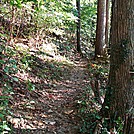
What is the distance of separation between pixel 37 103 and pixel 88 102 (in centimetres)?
132

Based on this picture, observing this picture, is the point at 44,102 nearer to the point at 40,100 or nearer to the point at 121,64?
the point at 40,100

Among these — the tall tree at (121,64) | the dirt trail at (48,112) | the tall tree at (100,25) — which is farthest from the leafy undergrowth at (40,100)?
the tall tree at (100,25)

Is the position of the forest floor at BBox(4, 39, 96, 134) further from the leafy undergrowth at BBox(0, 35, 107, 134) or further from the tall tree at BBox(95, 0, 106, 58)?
the tall tree at BBox(95, 0, 106, 58)

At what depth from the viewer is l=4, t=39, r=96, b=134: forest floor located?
4968 mm

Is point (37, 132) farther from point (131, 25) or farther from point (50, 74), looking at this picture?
point (50, 74)

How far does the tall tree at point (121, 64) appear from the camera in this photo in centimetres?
512

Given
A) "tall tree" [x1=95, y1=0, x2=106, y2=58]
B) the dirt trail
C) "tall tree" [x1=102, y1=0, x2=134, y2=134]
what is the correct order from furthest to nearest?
1. "tall tree" [x1=95, y1=0, x2=106, y2=58]
2. "tall tree" [x1=102, y1=0, x2=134, y2=134]
3. the dirt trail

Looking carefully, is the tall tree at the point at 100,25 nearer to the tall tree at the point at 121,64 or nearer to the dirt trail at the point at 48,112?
the dirt trail at the point at 48,112

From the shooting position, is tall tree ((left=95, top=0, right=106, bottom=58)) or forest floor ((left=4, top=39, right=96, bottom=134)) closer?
forest floor ((left=4, top=39, right=96, bottom=134))

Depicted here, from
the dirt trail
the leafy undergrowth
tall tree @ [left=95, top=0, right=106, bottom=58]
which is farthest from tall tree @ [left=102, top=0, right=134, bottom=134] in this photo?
tall tree @ [left=95, top=0, right=106, bottom=58]

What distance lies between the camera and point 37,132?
475 centimetres

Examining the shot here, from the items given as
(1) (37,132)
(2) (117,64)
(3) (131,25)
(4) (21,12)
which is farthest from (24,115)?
(4) (21,12)

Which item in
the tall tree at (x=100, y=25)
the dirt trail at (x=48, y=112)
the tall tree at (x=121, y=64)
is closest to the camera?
the dirt trail at (x=48, y=112)

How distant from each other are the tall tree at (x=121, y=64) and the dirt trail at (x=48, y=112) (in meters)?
0.97
